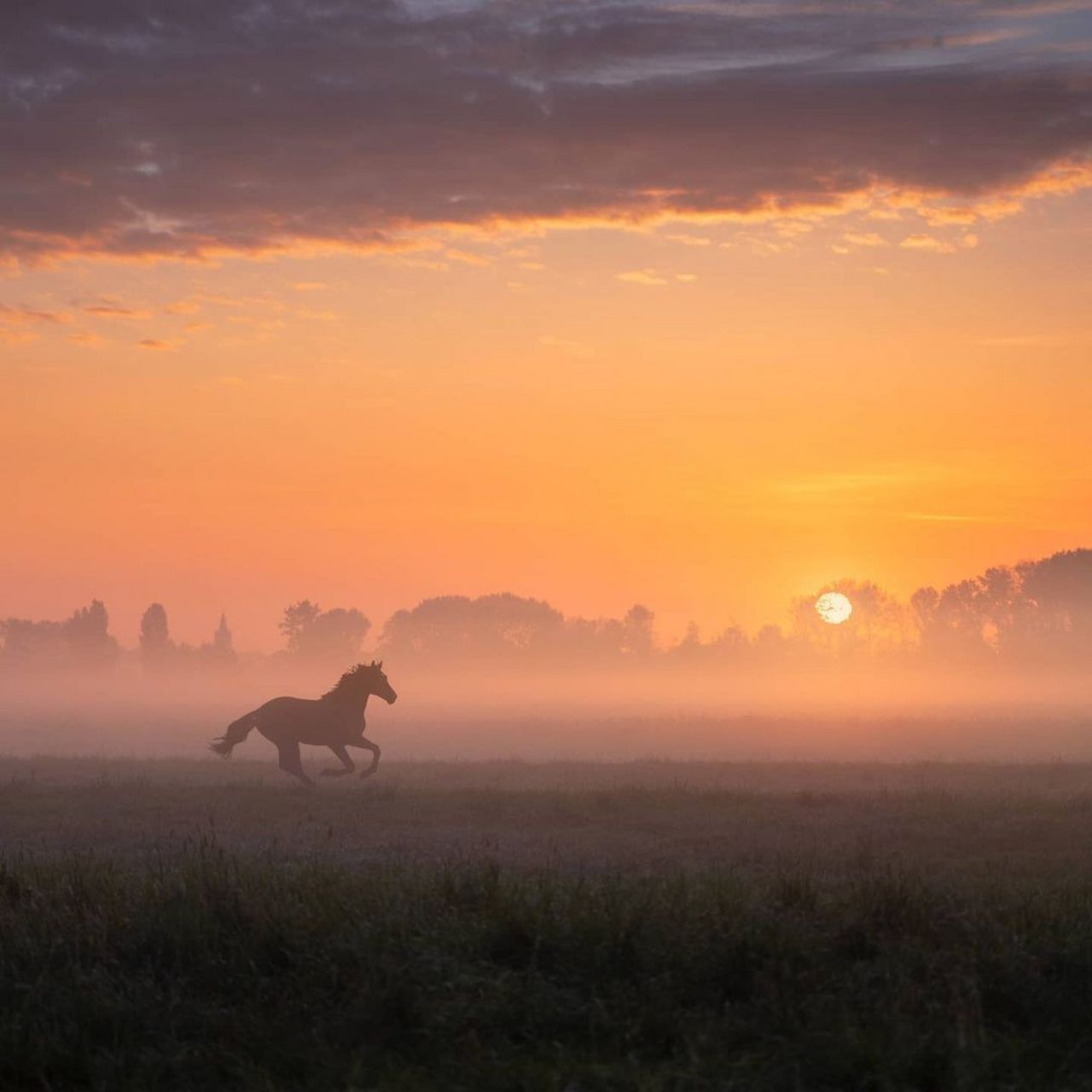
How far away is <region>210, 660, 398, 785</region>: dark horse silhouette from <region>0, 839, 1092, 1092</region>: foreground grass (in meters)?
16.5

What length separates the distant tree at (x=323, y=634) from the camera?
179 m

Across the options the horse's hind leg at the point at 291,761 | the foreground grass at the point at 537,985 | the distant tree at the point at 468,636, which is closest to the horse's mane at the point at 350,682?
the horse's hind leg at the point at 291,761

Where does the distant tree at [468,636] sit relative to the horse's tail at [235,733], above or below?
above

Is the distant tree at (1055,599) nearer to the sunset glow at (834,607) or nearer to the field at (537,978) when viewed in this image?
the sunset glow at (834,607)

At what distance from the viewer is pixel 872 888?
999 cm

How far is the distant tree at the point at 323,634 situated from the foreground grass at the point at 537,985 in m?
170

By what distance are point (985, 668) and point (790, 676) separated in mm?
34480

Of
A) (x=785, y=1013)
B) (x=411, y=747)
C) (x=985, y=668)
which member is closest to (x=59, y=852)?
(x=785, y=1013)

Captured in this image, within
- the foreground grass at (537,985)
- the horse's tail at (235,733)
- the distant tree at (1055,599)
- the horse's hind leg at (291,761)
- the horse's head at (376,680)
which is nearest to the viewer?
the foreground grass at (537,985)

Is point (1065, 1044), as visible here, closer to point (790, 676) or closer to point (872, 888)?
point (872, 888)

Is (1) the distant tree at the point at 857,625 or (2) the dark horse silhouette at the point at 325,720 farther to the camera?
(1) the distant tree at the point at 857,625

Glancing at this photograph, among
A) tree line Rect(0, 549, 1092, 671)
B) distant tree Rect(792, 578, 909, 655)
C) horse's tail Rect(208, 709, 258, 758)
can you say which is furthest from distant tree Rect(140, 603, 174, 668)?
horse's tail Rect(208, 709, 258, 758)

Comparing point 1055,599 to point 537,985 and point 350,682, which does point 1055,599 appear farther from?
point 537,985

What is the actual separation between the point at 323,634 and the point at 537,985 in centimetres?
17760
